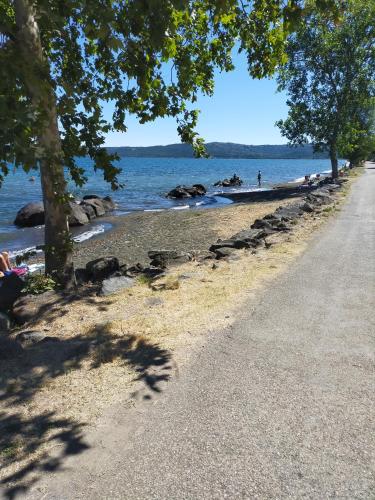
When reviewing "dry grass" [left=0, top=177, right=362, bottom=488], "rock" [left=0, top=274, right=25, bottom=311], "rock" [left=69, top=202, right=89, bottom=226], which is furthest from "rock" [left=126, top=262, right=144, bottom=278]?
"rock" [left=69, top=202, right=89, bottom=226]

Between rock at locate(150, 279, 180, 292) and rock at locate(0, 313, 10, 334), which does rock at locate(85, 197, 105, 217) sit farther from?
rock at locate(0, 313, 10, 334)

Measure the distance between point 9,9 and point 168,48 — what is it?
3587mm

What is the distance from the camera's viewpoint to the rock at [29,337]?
5941 mm

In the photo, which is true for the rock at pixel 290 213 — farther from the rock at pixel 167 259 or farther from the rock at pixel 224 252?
the rock at pixel 167 259

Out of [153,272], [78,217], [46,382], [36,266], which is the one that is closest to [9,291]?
[153,272]

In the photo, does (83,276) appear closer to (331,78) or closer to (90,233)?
(90,233)

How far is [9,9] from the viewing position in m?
8.82

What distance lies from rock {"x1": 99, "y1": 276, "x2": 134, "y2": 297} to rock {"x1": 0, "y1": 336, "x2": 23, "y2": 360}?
2.68m

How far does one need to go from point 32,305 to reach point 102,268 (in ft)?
10.9

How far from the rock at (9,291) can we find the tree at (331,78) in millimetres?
31578

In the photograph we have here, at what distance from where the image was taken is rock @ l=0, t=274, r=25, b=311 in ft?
25.5

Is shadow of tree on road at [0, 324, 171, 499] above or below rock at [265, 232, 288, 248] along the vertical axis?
below

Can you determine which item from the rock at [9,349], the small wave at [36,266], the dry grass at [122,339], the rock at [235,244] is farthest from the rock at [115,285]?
the small wave at [36,266]

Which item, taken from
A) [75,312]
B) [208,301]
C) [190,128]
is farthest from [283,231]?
[75,312]
